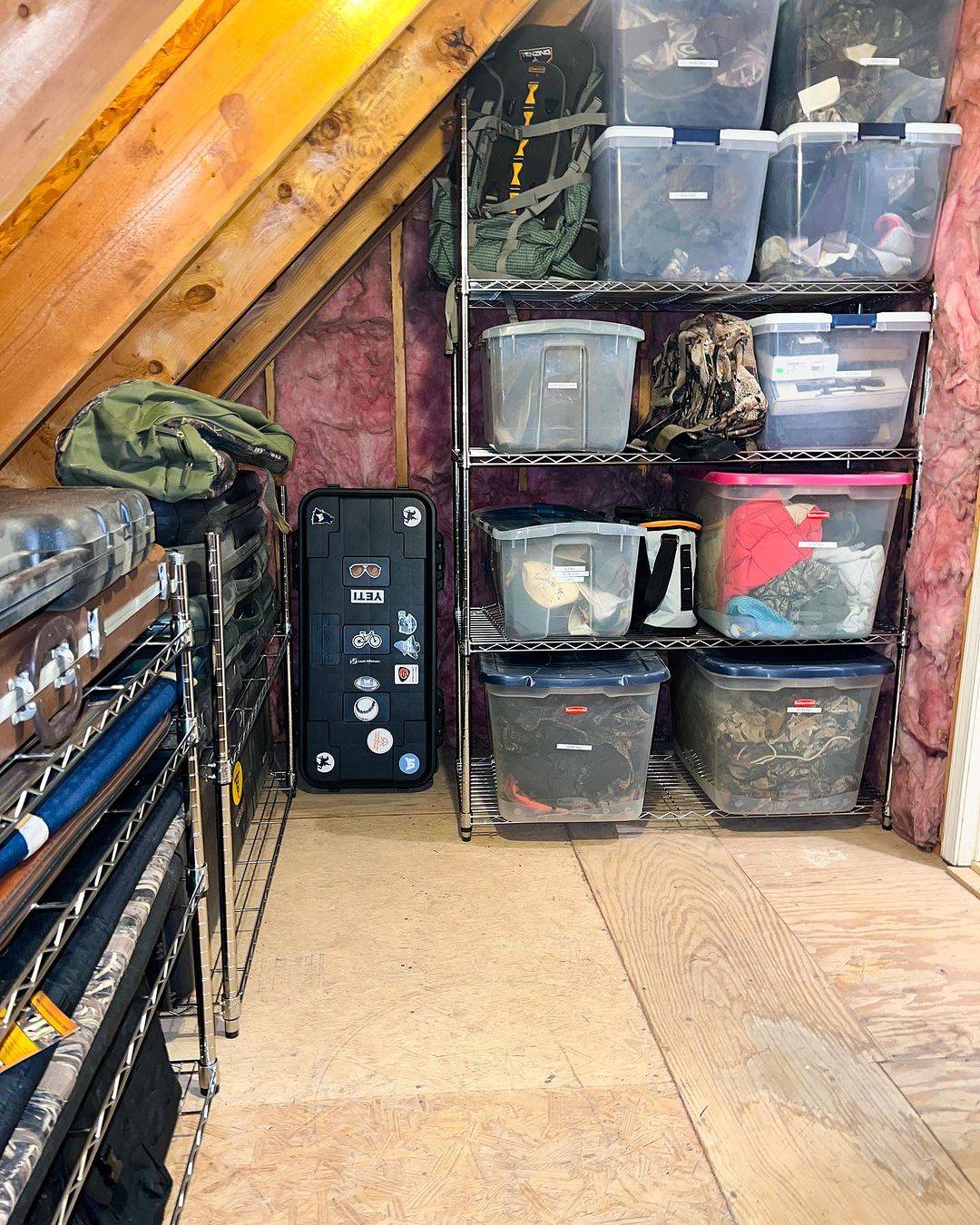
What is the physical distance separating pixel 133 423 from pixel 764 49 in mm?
1804

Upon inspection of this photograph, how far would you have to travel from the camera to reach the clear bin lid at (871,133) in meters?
2.46

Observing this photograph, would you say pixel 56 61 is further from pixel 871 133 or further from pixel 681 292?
pixel 871 133

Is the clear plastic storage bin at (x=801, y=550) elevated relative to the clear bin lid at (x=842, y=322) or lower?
lower

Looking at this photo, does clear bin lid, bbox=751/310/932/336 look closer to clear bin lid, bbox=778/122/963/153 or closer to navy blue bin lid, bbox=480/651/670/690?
clear bin lid, bbox=778/122/963/153

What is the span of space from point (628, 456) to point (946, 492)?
2.78 ft

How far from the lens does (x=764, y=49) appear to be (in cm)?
244

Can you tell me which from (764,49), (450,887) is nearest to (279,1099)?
(450,887)

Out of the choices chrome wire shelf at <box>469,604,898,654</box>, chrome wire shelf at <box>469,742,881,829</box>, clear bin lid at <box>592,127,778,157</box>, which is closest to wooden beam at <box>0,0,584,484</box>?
clear bin lid at <box>592,127,778,157</box>

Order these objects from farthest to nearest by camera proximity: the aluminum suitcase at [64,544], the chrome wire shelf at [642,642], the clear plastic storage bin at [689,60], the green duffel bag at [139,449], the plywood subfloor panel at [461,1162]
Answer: the chrome wire shelf at [642,642] → the clear plastic storage bin at [689,60] → the green duffel bag at [139,449] → the plywood subfloor panel at [461,1162] → the aluminum suitcase at [64,544]

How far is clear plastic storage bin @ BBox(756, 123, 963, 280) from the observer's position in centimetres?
249

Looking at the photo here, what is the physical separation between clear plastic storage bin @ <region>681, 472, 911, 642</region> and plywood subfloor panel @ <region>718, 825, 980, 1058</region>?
0.60 metres

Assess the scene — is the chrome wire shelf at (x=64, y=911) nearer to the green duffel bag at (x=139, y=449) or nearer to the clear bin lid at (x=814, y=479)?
the green duffel bag at (x=139, y=449)

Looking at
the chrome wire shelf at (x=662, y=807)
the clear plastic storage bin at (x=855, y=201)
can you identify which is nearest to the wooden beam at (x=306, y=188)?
the clear plastic storage bin at (x=855, y=201)

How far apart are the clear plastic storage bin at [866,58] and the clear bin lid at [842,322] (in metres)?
0.49
